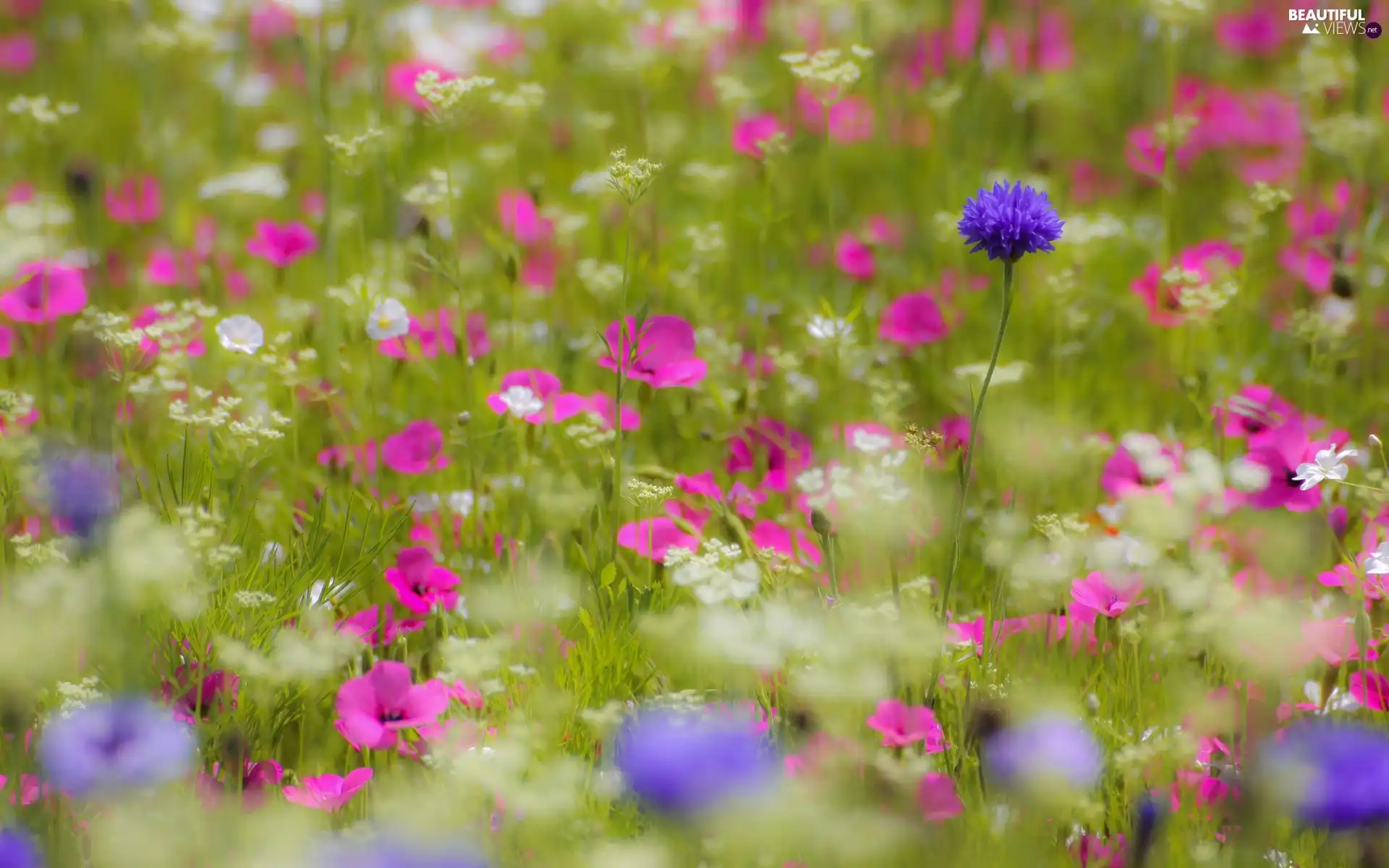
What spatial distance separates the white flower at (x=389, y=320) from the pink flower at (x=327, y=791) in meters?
0.61

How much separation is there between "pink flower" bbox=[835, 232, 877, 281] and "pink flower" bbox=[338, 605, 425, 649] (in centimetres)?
98

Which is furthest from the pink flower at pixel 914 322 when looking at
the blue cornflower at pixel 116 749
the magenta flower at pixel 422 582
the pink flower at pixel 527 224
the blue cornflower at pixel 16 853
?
the blue cornflower at pixel 16 853

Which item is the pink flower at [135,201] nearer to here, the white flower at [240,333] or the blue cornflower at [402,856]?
the white flower at [240,333]

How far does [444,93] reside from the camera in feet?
4.94

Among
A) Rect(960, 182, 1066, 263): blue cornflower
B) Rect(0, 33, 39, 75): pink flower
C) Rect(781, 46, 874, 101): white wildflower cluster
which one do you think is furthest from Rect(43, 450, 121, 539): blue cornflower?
A: Rect(0, 33, 39, 75): pink flower

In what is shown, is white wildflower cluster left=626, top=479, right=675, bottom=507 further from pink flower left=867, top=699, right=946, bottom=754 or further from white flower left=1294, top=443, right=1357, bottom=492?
white flower left=1294, top=443, right=1357, bottom=492

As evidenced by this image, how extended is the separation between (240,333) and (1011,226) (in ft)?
3.04

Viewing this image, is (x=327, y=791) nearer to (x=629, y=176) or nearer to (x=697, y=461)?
(x=629, y=176)

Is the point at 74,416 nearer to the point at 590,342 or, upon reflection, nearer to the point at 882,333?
the point at 590,342

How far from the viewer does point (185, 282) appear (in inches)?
82.0

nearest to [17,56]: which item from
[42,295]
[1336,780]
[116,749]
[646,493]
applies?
[42,295]

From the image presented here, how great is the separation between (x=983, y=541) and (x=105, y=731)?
3.10 ft

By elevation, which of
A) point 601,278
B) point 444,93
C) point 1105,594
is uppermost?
point 444,93

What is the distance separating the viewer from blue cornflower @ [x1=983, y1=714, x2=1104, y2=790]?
0.82 m
